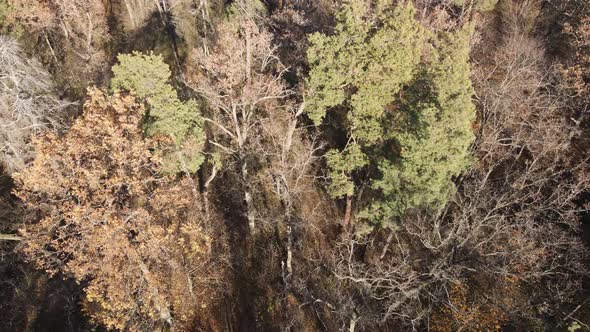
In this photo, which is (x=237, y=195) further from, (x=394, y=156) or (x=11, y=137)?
(x=11, y=137)

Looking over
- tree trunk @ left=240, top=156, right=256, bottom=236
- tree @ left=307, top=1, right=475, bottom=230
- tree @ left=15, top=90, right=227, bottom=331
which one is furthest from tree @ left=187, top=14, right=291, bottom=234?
tree @ left=15, top=90, right=227, bottom=331

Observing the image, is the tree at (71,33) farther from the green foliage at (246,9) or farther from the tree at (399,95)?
the tree at (399,95)

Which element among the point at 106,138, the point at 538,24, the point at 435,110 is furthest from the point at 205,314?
the point at 538,24

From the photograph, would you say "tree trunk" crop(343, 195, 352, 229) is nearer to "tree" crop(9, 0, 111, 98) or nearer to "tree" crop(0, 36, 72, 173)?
"tree" crop(0, 36, 72, 173)

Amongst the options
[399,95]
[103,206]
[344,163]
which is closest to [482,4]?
[399,95]

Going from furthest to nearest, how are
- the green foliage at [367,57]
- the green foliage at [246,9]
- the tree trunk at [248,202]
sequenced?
the green foliage at [246,9], the tree trunk at [248,202], the green foliage at [367,57]

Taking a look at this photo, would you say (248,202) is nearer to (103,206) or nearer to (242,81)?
(242,81)

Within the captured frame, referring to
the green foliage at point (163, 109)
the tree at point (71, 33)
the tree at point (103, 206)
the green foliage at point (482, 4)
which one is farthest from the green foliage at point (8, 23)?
the green foliage at point (482, 4)
